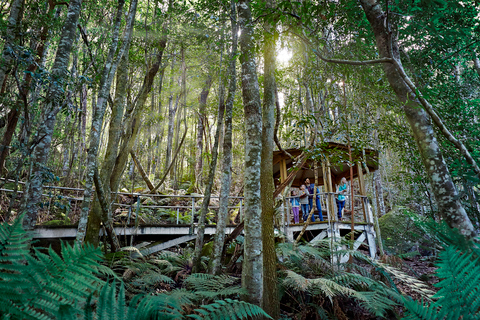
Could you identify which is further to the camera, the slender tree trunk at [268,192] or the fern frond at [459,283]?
the slender tree trunk at [268,192]

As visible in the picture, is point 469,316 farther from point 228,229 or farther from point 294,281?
point 228,229

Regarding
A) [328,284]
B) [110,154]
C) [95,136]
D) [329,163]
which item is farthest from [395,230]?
[95,136]

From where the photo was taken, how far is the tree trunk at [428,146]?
363 centimetres

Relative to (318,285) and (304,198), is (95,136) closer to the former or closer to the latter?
(318,285)

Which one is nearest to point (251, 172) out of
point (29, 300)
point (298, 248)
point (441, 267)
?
point (298, 248)

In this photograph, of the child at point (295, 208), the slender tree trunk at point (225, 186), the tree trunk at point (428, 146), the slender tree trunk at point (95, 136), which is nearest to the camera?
the tree trunk at point (428, 146)

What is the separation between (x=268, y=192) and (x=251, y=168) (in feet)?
2.08

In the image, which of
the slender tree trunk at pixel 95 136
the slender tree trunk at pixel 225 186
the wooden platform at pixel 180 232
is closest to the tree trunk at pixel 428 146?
the slender tree trunk at pixel 225 186

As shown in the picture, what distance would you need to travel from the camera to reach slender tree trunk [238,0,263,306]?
3707 millimetres

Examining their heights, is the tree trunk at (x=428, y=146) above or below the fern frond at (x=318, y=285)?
above

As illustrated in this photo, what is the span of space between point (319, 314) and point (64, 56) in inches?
250

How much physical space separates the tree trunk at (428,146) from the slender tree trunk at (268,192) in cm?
169

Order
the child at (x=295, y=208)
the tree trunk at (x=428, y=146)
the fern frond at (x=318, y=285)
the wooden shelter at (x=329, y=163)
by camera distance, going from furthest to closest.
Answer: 1. the child at (x=295, y=208)
2. the wooden shelter at (x=329, y=163)
3. the fern frond at (x=318, y=285)
4. the tree trunk at (x=428, y=146)

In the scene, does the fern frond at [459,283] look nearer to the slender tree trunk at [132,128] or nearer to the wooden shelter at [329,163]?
the wooden shelter at [329,163]
